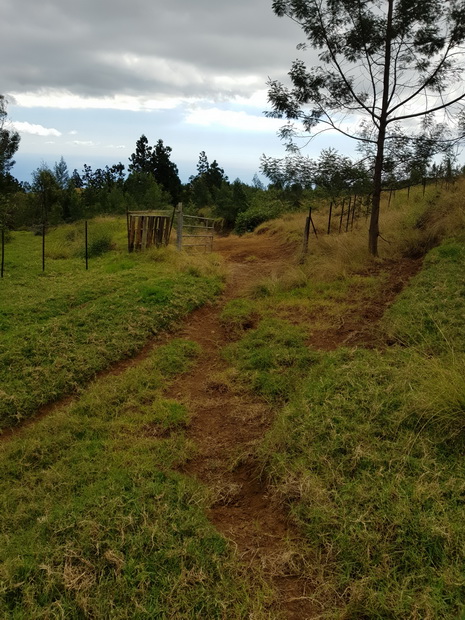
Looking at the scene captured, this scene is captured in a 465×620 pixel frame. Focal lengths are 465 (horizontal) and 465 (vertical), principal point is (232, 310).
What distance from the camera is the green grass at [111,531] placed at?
8.36 ft

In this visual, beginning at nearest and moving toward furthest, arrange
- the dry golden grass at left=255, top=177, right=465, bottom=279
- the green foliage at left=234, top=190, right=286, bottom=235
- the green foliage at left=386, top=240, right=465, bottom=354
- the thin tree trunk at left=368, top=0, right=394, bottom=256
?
1. the green foliage at left=386, top=240, right=465, bottom=354
2. the thin tree trunk at left=368, top=0, right=394, bottom=256
3. the dry golden grass at left=255, top=177, right=465, bottom=279
4. the green foliage at left=234, top=190, right=286, bottom=235

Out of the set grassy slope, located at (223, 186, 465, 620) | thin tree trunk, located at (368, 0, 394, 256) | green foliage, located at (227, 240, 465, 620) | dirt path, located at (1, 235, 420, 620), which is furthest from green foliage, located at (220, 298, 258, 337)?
thin tree trunk, located at (368, 0, 394, 256)

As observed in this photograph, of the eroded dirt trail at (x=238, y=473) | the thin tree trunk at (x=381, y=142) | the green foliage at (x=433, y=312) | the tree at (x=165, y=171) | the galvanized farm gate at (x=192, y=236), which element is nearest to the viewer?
the eroded dirt trail at (x=238, y=473)

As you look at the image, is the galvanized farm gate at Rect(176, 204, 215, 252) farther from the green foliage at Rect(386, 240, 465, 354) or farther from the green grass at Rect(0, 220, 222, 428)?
the green foliage at Rect(386, 240, 465, 354)

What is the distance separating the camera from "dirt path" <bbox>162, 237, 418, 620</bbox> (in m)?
2.79

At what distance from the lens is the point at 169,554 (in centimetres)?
277

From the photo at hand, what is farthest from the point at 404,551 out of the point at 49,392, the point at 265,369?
the point at 49,392

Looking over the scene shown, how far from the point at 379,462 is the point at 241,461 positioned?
118cm

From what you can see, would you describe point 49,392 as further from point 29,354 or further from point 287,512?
point 287,512

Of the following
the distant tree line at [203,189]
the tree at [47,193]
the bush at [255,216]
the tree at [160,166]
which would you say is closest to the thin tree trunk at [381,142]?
the distant tree line at [203,189]

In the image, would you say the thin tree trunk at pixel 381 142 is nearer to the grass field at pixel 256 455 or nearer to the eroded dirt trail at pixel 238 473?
the grass field at pixel 256 455

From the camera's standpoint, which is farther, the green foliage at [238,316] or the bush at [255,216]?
the bush at [255,216]

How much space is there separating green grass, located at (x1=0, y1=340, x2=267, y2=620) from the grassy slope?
1.88ft

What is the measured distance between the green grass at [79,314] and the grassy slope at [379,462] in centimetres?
201
